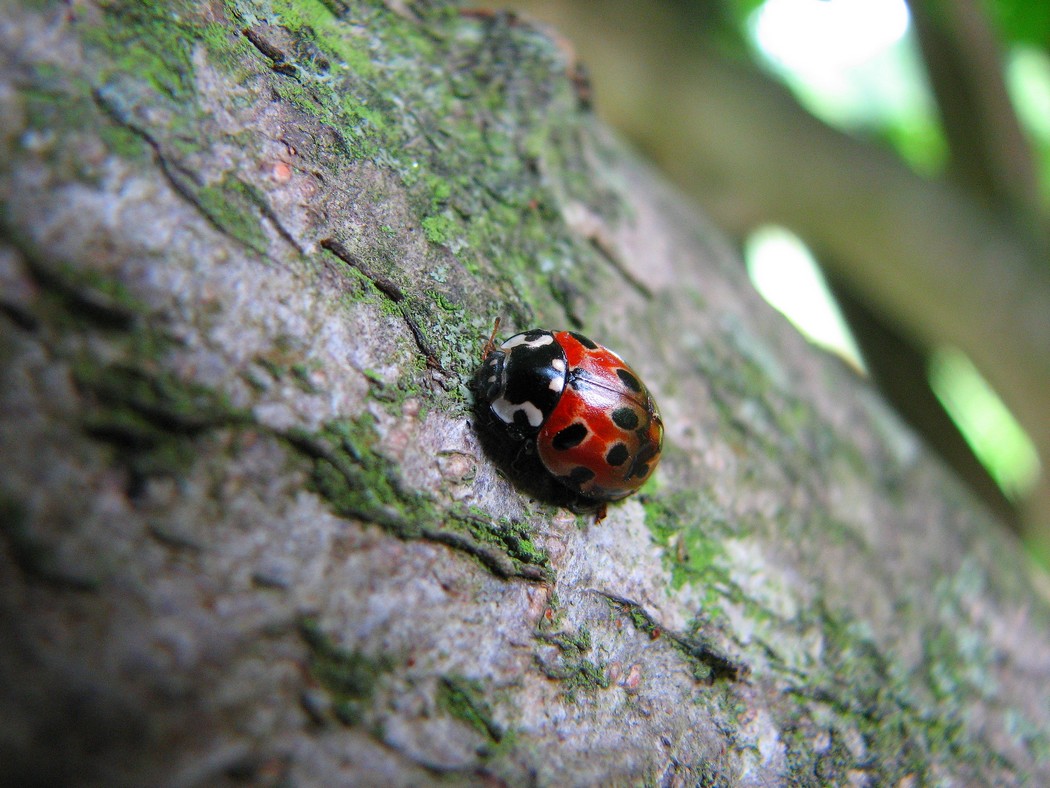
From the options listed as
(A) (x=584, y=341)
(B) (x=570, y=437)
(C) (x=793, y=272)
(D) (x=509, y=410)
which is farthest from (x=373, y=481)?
(C) (x=793, y=272)

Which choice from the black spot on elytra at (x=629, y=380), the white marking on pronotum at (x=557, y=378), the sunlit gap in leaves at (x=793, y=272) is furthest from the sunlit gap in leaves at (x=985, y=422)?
the white marking on pronotum at (x=557, y=378)

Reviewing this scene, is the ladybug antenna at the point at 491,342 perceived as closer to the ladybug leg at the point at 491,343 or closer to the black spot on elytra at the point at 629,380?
the ladybug leg at the point at 491,343

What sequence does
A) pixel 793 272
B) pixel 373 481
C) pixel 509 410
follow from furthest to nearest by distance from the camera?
1. pixel 793 272
2. pixel 509 410
3. pixel 373 481

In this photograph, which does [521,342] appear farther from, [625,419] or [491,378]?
[625,419]

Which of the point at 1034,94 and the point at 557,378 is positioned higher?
the point at 1034,94

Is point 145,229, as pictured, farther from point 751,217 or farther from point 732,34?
point 732,34

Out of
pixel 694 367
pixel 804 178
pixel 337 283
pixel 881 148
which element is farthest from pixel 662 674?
pixel 881 148

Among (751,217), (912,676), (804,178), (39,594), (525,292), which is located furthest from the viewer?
(751,217)

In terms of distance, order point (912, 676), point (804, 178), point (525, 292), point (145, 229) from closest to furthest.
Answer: point (145, 229) < point (525, 292) < point (912, 676) < point (804, 178)
